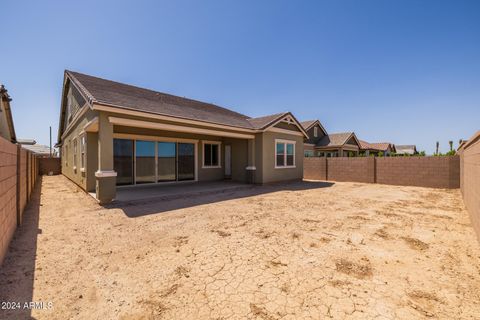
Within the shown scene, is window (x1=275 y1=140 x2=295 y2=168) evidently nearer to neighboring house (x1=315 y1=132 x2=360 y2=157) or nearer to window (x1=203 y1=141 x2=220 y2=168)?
window (x1=203 y1=141 x2=220 y2=168)

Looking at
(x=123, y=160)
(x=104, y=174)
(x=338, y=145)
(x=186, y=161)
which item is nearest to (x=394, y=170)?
(x=338, y=145)

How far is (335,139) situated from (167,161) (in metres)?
21.1

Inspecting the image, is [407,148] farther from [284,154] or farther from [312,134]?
[284,154]

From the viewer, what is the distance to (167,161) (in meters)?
11.4

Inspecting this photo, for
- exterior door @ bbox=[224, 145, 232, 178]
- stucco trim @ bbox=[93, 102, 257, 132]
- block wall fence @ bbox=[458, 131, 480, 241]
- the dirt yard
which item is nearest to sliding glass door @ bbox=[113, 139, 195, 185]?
exterior door @ bbox=[224, 145, 232, 178]

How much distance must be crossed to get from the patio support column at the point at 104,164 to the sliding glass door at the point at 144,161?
359cm

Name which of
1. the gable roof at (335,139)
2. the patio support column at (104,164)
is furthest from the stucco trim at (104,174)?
the gable roof at (335,139)

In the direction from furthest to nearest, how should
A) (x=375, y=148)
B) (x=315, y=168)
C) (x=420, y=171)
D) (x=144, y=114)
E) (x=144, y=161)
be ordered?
(x=375, y=148) < (x=315, y=168) < (x=420, y=171) < (x=144, y=161) < (x=144, y=114)

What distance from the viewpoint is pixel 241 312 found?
7.01ft

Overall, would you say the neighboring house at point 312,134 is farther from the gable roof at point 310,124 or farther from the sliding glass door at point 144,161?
the sliding glass door at point 144,161

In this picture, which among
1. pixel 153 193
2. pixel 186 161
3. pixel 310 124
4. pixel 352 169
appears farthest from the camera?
pixel 310 124

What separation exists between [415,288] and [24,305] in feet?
14.7

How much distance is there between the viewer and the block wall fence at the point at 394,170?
10938 millimetres

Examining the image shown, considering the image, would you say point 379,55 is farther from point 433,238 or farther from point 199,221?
point 199,221
